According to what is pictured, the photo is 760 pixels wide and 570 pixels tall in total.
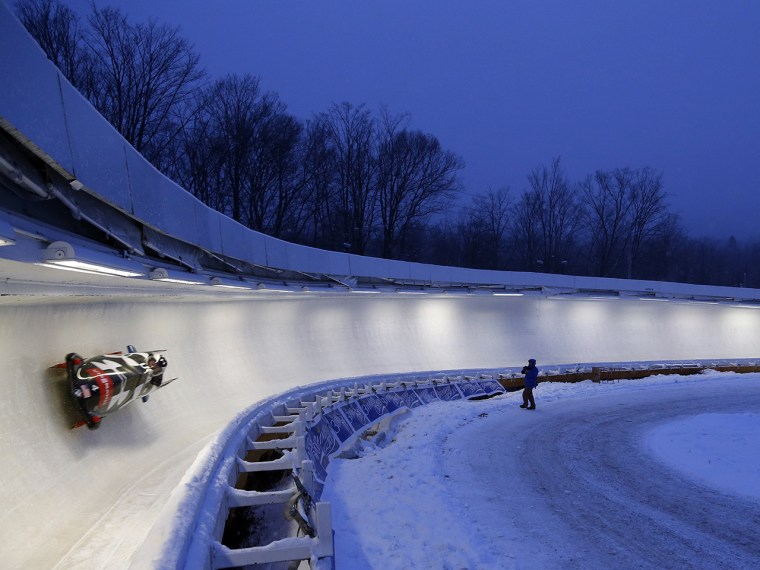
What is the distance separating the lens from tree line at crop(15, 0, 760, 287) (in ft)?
53.1

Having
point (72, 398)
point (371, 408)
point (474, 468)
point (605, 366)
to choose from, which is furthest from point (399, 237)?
point (72, 398)

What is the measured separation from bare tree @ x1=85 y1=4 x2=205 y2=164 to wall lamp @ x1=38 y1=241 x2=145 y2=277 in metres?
13.6

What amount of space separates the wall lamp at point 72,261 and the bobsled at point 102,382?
4.54 feet

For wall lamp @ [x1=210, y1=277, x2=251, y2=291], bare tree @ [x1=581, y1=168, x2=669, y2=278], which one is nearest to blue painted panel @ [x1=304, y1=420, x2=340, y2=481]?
wall lamp @ [x1=210, y1=277, x2=251, y2=291]

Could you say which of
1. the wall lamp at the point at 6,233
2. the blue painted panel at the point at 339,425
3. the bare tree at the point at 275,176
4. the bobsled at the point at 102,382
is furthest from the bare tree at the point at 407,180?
the wall lamp at the point at 6,233

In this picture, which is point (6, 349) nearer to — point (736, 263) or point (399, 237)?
point (399, 237)

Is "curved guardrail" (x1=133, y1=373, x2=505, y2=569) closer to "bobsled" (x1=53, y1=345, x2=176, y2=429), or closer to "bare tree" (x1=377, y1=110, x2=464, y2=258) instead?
"bobsled" (x1=53, y1=345, x2=176, y2=429)

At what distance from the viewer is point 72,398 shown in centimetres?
523

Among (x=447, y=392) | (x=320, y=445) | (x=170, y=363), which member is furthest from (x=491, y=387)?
(x=170, y=363)

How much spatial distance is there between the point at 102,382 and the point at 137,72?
1390 cm

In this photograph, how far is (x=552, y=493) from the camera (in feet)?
20.0

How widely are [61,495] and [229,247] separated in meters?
3.28

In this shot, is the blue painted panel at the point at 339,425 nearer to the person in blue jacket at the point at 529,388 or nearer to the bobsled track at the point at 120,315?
the bobsled track at the point at 120,315

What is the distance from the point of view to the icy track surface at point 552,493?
4.57 m
